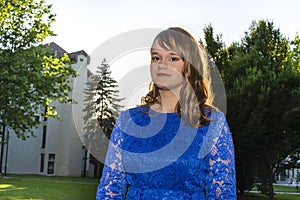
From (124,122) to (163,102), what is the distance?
25 centimetres

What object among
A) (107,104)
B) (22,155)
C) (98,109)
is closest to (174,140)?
(98,109)

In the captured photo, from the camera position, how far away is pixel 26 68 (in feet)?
82.2

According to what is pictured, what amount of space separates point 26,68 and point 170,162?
23.6m

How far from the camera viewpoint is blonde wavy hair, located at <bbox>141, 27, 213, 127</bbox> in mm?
2584

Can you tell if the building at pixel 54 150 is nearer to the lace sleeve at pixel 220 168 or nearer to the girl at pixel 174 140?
the girl at pixel 174 140

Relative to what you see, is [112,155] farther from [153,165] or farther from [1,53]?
[1,53]

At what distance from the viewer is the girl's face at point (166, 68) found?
2600 millimetres

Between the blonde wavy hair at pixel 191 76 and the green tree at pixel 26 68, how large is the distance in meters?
22.2

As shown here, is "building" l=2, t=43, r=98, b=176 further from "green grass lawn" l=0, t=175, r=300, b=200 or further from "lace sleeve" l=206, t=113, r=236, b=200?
"lace sleeve" l=206, t=113, r=236, b=200

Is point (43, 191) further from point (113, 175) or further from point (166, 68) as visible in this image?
point (166, 68)

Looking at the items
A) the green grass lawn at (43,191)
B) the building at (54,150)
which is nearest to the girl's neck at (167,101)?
the green grass lawn at (43,191)

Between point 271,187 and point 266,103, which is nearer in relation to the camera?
point 266,103

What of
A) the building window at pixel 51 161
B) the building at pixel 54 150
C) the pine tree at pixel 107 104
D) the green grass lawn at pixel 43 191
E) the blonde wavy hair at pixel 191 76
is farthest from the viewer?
the building window at pixel 51 161

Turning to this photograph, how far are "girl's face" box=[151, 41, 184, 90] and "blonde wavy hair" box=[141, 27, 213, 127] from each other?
0.02 metres
